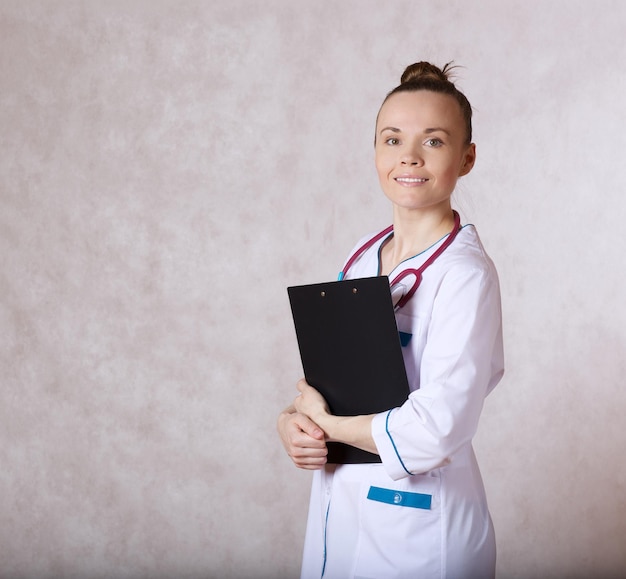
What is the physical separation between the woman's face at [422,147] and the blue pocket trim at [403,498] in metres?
0.50

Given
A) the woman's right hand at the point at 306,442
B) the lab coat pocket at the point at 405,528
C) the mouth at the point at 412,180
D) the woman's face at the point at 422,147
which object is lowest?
the lab coat pocket at the point at 405,528

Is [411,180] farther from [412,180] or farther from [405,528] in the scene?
[405,528]

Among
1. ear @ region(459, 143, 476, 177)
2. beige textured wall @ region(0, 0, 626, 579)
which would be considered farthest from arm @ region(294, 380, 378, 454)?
beige textured wall @ region(0, 0, 626, 579)

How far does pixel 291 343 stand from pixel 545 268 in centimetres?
96

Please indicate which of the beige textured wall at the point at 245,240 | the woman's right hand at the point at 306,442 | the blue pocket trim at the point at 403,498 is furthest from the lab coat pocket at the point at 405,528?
the beige textured wall at the point at 245,240

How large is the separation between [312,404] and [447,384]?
288 mm

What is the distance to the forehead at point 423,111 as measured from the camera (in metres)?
1.45

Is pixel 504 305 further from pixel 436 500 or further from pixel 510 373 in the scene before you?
pixel 436 500

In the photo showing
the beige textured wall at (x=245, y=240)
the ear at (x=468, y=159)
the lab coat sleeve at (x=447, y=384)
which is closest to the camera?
the lab coat sleeve at (x=447, y=384)

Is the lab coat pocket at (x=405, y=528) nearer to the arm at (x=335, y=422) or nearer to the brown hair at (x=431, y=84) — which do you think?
the arm at (x=335, y=422)

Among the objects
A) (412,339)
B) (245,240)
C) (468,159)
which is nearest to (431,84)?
(468,159)

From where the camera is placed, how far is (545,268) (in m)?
2.99

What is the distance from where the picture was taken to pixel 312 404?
4.86ft

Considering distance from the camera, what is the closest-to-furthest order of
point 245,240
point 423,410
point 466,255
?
1. point 423,410
2. point 466,255
3. point 245,240
